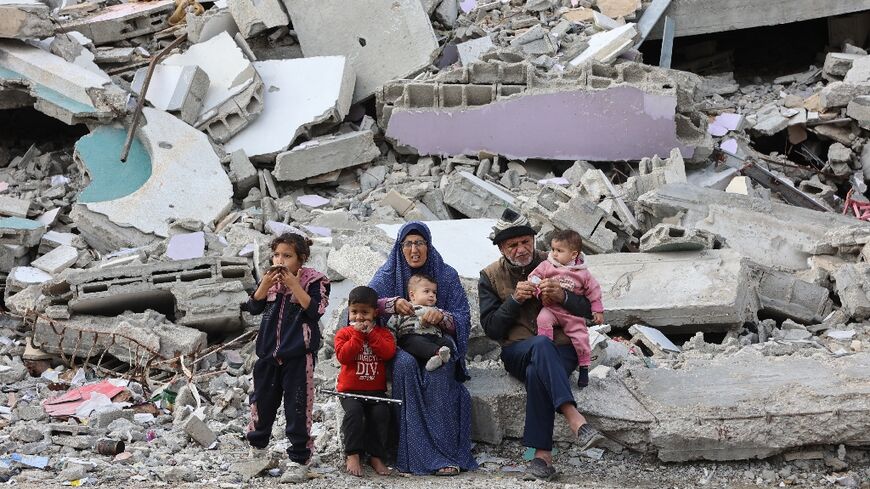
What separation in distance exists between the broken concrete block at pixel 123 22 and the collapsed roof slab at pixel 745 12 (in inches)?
224

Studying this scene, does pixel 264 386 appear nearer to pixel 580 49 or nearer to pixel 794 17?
pixel 580 49

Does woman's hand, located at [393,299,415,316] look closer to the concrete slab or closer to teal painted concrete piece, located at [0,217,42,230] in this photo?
the concrete slab

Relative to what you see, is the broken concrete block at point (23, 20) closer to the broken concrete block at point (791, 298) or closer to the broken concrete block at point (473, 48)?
the broken concrete block at point (473, 48)

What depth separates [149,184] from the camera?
1026 centimetres

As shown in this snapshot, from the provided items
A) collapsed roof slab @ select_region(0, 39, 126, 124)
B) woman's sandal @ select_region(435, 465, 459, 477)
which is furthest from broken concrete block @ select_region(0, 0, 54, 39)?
woman's sandal @ select_region(435, 465, 459, 477)

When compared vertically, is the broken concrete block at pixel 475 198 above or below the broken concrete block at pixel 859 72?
below

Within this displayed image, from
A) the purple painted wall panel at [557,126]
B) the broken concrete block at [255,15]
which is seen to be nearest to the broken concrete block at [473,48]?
the purple painted wall panel at [557,126]

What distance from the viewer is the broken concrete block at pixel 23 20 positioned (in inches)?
429

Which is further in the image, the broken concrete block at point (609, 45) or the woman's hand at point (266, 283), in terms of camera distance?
the broken concrete block at point (609, 45)

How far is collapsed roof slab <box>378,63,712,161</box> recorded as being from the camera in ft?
35.2

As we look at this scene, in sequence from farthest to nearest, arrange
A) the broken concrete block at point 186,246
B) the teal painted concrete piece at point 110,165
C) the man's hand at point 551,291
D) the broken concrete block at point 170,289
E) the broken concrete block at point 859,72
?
the broken concrete block at point 859,72 → the teal painted concrete piece at point 110,165 → the broken concrete block at point 186,246 → the broken concrete block at point 170,289 → the man's hand at point 551,291

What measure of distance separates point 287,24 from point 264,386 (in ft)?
24.6

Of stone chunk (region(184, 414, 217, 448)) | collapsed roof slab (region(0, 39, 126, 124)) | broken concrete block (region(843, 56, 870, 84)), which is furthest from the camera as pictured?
broken concrete block (region(843, 56, 870, 84))

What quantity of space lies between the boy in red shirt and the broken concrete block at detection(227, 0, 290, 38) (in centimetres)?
729
